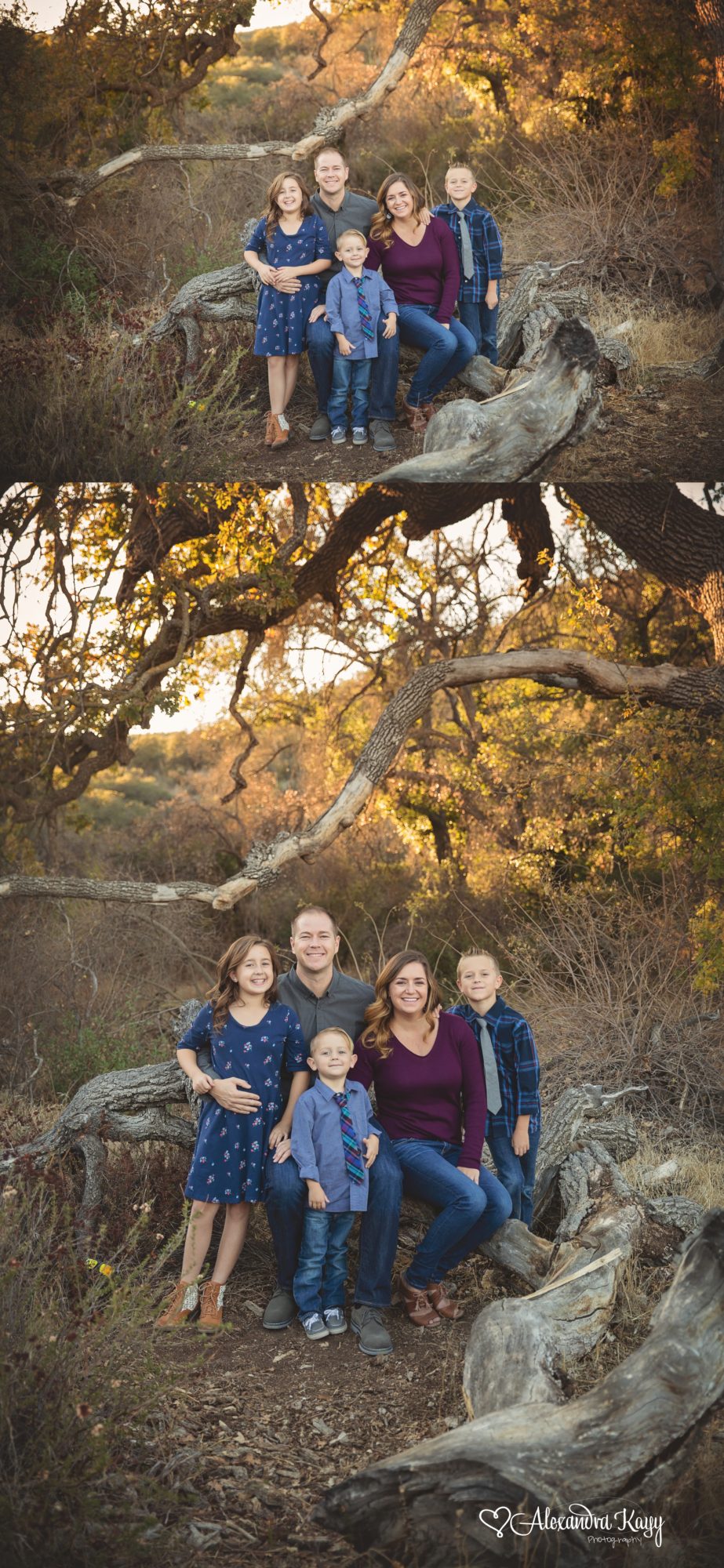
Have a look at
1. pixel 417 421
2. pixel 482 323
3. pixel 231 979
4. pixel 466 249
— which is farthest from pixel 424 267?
Answer: pixel 231 979

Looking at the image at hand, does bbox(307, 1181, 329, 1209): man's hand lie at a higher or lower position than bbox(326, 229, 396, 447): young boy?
lower

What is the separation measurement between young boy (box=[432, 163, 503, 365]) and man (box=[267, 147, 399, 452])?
22.3 inches

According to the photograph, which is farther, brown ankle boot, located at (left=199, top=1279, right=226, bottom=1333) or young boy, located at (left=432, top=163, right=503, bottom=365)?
young boy, located at (left=432, top=163, right=503, bottom=365)

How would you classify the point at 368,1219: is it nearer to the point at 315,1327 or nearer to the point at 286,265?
the point at 315,1327

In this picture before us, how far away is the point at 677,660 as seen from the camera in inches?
428

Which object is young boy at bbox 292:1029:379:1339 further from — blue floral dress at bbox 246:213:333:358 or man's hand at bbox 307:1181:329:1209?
blue floral dress at bbox 246:213:333:358

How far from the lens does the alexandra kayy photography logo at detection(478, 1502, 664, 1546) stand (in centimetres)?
307

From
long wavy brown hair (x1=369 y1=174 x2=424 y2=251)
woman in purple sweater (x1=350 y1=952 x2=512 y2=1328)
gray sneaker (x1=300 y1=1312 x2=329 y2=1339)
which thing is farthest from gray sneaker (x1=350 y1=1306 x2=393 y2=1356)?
long wavy brown hair (x1=369 y1=174 x2=424 y2=251)

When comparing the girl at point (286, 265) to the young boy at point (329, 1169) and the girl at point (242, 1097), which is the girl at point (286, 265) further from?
the young boy at point (329, 1169)

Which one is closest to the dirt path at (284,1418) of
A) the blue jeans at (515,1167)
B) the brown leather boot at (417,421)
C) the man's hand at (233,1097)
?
the blue jeans at (515,1167)

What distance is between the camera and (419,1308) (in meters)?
4.76

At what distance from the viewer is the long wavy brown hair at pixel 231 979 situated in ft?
15.7

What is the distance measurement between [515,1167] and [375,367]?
193 inches

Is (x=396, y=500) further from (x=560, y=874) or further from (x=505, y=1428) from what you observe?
(x=505, y=1428)
